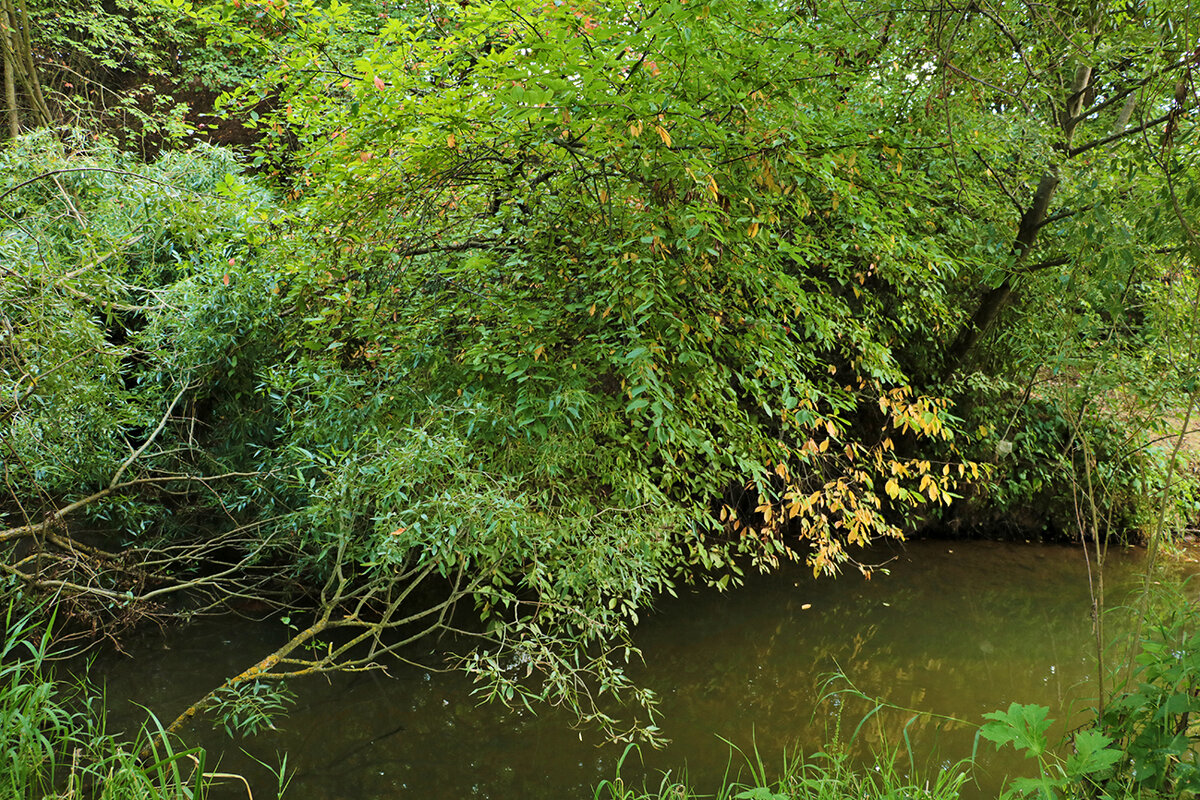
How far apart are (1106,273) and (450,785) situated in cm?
352

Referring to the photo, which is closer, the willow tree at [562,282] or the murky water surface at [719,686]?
the willow tree at [562,282]

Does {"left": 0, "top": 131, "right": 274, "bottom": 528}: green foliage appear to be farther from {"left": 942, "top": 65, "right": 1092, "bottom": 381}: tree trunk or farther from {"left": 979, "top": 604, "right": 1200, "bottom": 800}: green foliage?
{"left": 942, "top": 65, "right": 1092, "bottom": 381}: tree trunk

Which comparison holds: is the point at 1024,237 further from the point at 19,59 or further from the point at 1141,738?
the point at 19,59

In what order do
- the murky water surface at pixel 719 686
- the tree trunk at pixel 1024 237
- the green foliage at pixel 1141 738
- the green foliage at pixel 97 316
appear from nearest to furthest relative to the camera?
the green foliage at pixel 1141 738
the green foliage at pixel 97 316
the murky water surface at pixel 719 686
the tree trunk at pixel 1024 237

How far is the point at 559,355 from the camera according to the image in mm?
3631

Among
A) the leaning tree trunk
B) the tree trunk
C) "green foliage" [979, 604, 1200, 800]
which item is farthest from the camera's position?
the leaning tree trunk

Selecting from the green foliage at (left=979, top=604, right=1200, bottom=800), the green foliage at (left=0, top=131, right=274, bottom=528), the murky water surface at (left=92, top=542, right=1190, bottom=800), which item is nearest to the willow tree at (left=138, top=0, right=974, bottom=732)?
the murky water surface at (left=92, top=542, right=1190, bottom=800)

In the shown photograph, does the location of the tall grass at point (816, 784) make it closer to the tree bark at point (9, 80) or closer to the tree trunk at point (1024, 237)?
the tree trunk at point (1024, 237)

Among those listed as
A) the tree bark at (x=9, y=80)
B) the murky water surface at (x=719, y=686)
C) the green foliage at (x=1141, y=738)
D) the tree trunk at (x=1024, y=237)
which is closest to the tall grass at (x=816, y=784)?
the murky water surface at (x=719, y=686)

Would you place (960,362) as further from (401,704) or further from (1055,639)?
(401,704)

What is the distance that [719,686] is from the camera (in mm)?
4641

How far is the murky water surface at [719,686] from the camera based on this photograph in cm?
368

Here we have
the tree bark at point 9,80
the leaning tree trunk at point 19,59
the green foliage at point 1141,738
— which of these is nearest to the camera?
the green foliage at point 1141,738

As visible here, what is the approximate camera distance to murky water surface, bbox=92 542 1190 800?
3.68 m
